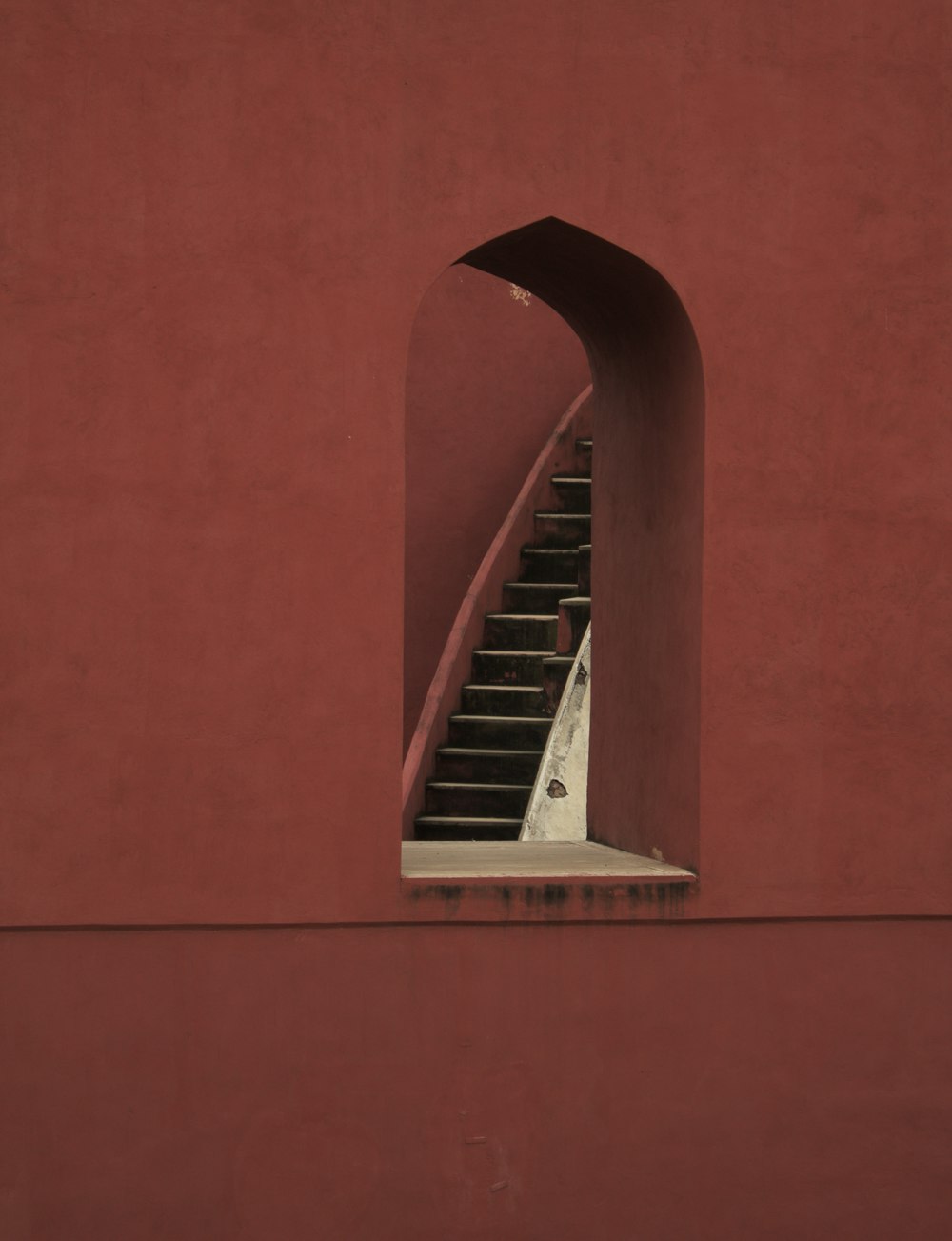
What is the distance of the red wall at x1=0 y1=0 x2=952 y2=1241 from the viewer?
4742 mm

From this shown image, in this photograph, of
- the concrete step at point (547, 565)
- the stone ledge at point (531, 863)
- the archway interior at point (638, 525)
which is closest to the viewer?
the stone ledge at point (531, 863)

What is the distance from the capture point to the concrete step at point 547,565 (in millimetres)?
10102

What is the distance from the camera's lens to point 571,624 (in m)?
9.19

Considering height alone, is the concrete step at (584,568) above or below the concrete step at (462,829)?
above

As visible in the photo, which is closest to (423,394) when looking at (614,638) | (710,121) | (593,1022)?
(614,638)

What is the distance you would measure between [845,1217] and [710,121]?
3.37m

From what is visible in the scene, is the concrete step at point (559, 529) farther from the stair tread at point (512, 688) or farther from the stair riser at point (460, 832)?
the stair riser at point (460, 832)

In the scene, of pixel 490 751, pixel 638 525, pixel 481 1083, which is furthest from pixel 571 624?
pixel 481 1083

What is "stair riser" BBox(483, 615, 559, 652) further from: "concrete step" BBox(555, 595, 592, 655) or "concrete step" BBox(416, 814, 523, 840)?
"concrete step" BBox(416, 814, 523, 840)

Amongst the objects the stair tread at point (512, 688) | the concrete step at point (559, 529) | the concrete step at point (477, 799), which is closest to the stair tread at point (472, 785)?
the concrete step at point (477, 799)

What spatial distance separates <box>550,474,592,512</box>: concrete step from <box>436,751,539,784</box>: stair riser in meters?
2.04

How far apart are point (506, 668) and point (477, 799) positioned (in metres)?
1.00

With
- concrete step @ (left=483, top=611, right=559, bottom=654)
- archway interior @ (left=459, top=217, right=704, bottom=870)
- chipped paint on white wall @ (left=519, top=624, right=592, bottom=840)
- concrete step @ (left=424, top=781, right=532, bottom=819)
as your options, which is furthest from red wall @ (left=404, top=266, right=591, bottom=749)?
archway interior @ (left=459, top=217, right=704, bottom=870)

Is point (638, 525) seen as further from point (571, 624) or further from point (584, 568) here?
point (584, 568)
